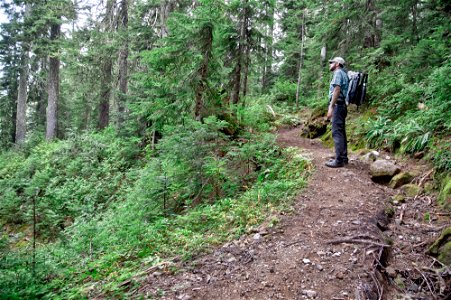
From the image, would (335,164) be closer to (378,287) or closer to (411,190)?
(411,190)

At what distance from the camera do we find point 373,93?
1033 cm

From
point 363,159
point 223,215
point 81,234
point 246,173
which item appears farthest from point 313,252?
point 81,234

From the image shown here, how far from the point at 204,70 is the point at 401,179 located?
18.0ft

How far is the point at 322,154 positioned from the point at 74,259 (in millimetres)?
6244

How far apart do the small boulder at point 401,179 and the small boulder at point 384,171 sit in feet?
0.54

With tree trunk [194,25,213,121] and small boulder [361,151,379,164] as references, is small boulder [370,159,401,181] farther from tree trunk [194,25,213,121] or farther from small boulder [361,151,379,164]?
tree trunk [194,25,213,121]

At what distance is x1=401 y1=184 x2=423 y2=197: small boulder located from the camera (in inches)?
209

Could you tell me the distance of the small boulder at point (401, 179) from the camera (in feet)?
18.7

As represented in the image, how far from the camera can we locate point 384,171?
235 inches

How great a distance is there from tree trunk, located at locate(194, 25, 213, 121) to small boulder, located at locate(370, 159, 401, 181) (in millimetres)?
4669

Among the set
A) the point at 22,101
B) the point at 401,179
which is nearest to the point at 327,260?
the point at 401,179

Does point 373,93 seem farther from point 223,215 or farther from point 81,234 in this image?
point 81,234

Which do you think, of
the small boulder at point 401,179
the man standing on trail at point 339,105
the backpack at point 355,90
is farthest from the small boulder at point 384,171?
the backpack at point 355,90

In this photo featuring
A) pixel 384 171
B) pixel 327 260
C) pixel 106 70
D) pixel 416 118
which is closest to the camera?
pixel 327 260
